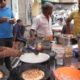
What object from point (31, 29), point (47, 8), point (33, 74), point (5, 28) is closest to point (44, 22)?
point (47, 8)

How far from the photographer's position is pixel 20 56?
5.17ft

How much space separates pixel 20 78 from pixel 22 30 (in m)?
3.74

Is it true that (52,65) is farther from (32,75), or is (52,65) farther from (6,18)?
(6,18)

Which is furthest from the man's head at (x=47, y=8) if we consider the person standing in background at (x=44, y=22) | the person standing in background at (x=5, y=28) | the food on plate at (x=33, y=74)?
the food on plate at (x=33, y=74)

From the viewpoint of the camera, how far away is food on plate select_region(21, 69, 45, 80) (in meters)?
1.28

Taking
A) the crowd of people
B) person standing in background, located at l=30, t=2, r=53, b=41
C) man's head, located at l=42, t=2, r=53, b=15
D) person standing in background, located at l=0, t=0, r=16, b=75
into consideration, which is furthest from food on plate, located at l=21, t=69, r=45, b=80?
man's head, located at l=42, t=2, r=53, b=15

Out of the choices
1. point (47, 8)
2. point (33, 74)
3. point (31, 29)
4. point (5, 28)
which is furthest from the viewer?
point (47, 8)

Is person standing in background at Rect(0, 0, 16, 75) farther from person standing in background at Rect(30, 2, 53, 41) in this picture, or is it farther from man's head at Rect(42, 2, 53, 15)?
man's head at Rect(42, 2, 53, 15)

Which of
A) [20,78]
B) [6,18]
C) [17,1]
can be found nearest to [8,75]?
[20,78]

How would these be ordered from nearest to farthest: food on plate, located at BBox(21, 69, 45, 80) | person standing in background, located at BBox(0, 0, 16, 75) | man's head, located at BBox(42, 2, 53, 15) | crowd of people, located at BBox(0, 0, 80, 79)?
food on plate, located at BBox(21, 69, 45, 80) → crowd of people, located at BBox(0, 0, 80, 79) → person standing in background, located at BBox(0, 0, 16, 75) → man's head, located at BBox(42, 2, 53, 15)

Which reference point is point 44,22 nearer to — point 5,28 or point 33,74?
point 5,28

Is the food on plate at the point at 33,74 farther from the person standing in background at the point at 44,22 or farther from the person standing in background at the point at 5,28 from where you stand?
the person standing in background at the point at 44,22

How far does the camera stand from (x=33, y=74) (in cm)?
133

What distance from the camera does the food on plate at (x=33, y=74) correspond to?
1.28 metres
